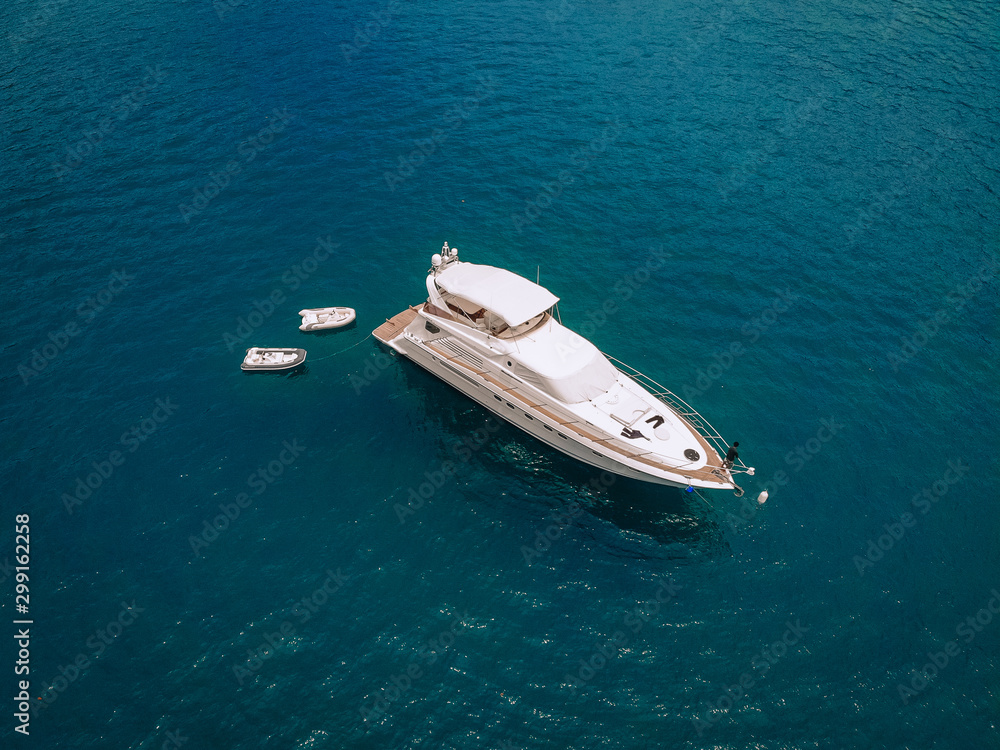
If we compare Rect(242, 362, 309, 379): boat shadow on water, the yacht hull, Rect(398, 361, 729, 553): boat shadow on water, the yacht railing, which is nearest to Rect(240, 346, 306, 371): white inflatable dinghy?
Rect(242, 362, 309, 379): boat shadow on water

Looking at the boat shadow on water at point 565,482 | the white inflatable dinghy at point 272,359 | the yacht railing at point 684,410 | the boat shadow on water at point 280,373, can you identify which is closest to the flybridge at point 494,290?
the boat shadow on water at point 565,482

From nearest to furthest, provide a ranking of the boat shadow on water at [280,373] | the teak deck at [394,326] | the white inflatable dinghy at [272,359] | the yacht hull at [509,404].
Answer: the yacht hull at [509,404] < the white inflatable dinghy at [272,359] < the boat shadow on water at [280,373] < the teak deck at [394,326]

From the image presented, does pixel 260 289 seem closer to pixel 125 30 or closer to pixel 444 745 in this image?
pixel 444 745

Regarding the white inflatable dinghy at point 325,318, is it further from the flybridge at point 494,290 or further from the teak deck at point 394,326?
the flybridge at point 494,290

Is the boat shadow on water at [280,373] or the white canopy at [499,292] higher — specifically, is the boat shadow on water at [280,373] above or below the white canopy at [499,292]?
below

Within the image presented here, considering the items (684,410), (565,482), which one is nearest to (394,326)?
(565,482)

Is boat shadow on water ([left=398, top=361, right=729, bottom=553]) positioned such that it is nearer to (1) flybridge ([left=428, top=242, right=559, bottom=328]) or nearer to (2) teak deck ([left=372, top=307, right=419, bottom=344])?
Result: (2) teak deck ([left=372, top=307, right=419, bottom=344])
